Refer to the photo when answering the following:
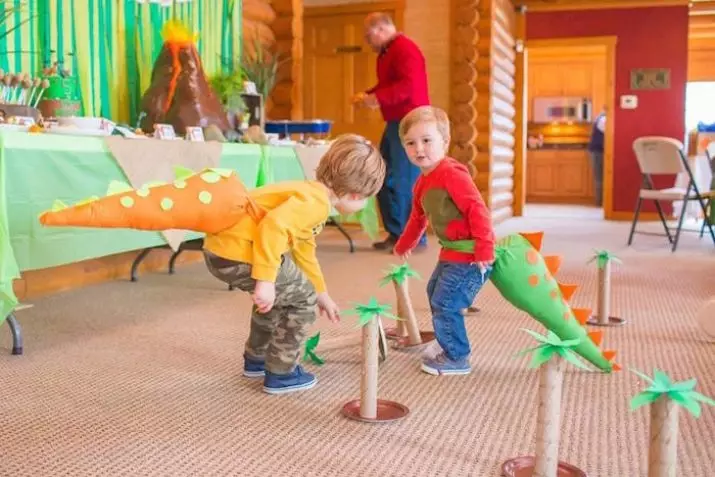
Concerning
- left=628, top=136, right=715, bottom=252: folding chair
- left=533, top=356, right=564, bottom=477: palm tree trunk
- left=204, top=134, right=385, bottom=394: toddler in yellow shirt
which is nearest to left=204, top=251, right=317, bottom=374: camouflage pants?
left=204, top=134, right=385, bottom=394: toddler in yellow shirt

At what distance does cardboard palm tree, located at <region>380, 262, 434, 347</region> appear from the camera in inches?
92.7

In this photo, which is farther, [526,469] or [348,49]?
[348,49]

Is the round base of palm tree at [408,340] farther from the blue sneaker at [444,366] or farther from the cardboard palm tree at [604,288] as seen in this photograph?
the cardboard palm tree at [604,288]

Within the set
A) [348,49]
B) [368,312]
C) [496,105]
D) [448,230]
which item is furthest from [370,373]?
[496,105]

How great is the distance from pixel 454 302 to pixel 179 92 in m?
2.06

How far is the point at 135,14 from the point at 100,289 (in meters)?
1.49

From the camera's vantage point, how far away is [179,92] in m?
3.63

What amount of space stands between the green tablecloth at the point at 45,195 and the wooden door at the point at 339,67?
13.3ft

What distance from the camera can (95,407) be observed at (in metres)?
1.81

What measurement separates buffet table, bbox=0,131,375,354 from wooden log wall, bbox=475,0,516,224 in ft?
14.0

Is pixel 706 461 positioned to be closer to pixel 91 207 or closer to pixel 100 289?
pixel 91 207

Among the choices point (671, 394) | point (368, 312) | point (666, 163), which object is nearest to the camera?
point (671, 394)

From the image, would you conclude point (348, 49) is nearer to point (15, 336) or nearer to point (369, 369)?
point (15, 336)

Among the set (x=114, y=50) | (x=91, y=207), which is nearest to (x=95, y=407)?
(x=91, y=207)
